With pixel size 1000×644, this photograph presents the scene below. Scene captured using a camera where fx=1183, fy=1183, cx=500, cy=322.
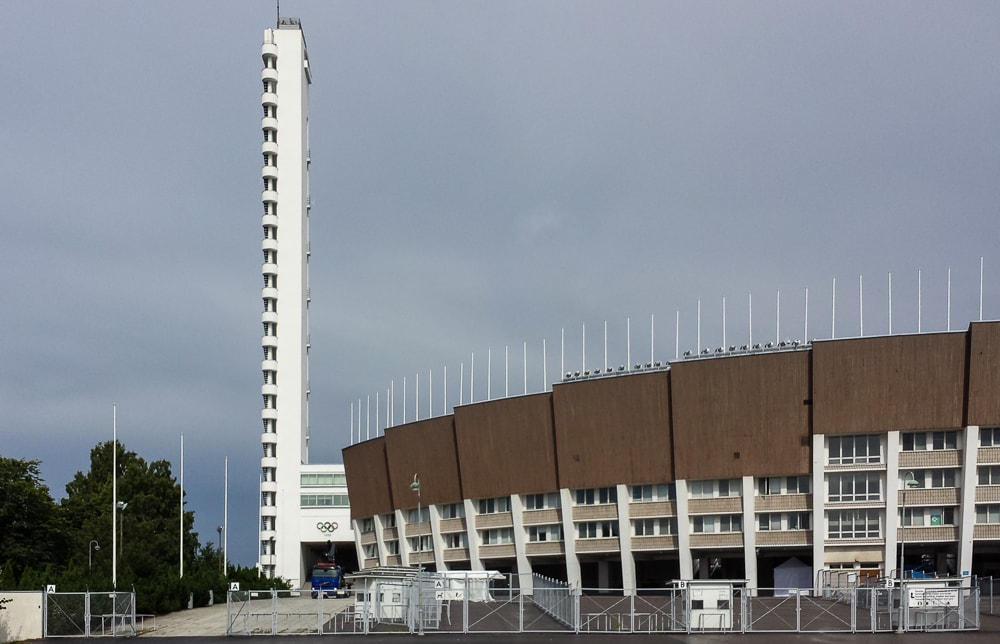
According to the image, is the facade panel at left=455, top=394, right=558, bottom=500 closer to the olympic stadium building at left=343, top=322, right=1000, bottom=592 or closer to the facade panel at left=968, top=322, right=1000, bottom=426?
the olympic stadium building at left=343, top=322, right=1000, bottom=592

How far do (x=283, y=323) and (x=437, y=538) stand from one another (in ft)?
118

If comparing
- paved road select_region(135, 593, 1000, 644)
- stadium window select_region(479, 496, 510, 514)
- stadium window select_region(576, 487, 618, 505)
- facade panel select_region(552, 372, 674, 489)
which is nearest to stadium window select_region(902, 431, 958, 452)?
facade panel select_region(552, 372, 674, 489)

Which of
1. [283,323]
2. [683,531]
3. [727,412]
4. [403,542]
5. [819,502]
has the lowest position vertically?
[403,542]

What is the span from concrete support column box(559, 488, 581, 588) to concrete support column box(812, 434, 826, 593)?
836 inches

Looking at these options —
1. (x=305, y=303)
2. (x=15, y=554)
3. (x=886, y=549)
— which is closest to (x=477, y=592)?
(x=886, y=549)

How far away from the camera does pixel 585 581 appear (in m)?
116

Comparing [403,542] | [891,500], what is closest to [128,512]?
[403,542]

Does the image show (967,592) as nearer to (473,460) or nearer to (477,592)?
(477,592)

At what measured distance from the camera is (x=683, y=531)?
98.2 metres

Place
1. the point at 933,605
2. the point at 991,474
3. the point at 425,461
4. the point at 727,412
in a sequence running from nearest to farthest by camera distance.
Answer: the point at 933,605 → the point at 991,474 → the point at 727,412 → the point at 425,461

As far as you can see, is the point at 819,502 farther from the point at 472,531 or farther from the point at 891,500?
the point at 472,531

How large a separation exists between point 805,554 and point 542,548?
2367 centimetres

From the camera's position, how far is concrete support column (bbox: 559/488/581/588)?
10469cm

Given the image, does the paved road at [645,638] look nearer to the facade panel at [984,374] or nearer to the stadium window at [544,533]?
the facade panel at [984,374]
